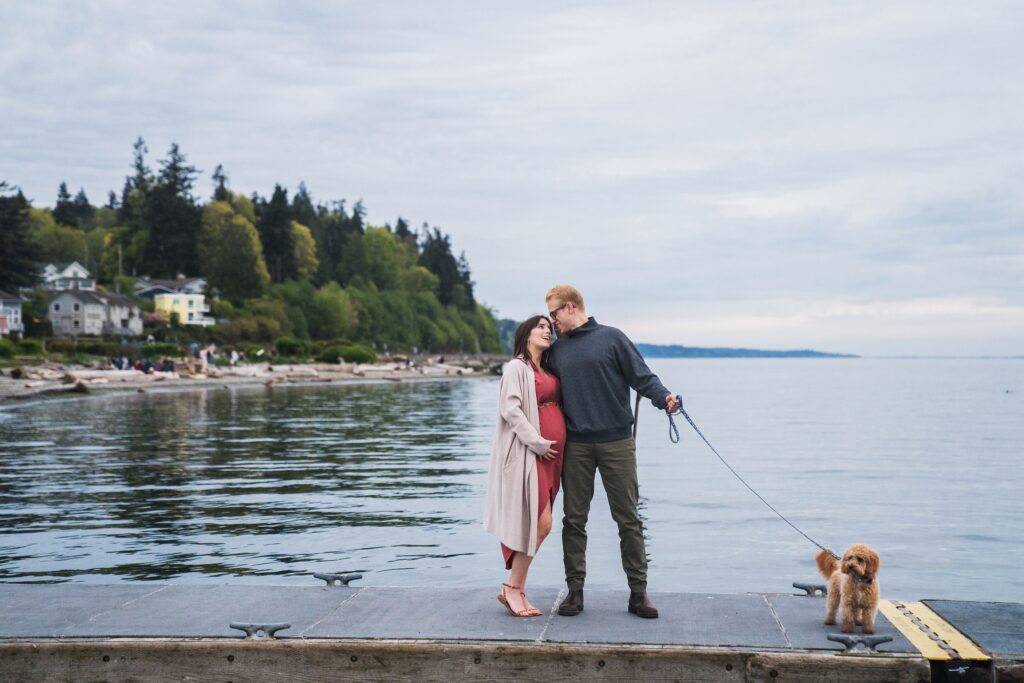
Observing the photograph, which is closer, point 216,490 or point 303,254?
point 216,490

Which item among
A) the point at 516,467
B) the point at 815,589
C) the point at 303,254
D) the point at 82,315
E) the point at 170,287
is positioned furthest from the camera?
the point at 303,254

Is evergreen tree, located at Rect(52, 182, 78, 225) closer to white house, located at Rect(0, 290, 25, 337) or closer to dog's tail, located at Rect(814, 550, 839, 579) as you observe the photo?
white house, located at Rect(0, 290, 25, 337)

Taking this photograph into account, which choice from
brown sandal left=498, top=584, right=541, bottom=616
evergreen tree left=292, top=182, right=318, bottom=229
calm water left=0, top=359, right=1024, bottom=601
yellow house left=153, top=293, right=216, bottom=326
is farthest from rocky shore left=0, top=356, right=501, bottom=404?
evergreen tree left=292, top=182, right=318, bottom=229

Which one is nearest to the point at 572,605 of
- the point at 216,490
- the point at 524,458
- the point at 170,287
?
the point at 524,458

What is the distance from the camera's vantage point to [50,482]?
18.9 m

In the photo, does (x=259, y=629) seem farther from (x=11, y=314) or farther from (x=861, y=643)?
(x=11, y=314)

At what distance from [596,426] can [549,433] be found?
307 millimetres

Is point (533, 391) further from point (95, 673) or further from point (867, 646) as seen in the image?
point (95, 673)

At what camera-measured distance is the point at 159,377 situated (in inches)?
2414

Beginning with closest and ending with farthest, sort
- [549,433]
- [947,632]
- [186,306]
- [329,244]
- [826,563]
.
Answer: [947,632]
[549,433]
[826,563]
[186,306]
[329,244]

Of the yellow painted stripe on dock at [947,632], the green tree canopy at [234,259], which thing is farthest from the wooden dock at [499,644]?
the green tree canopy at [234,259]

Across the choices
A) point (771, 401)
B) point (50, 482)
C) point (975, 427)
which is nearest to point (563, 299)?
point (50, 482)

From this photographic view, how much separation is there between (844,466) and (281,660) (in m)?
23.5

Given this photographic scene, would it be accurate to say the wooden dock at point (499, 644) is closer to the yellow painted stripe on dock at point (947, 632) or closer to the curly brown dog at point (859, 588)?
the yellow painted stripe on dock at point (947, 632)
